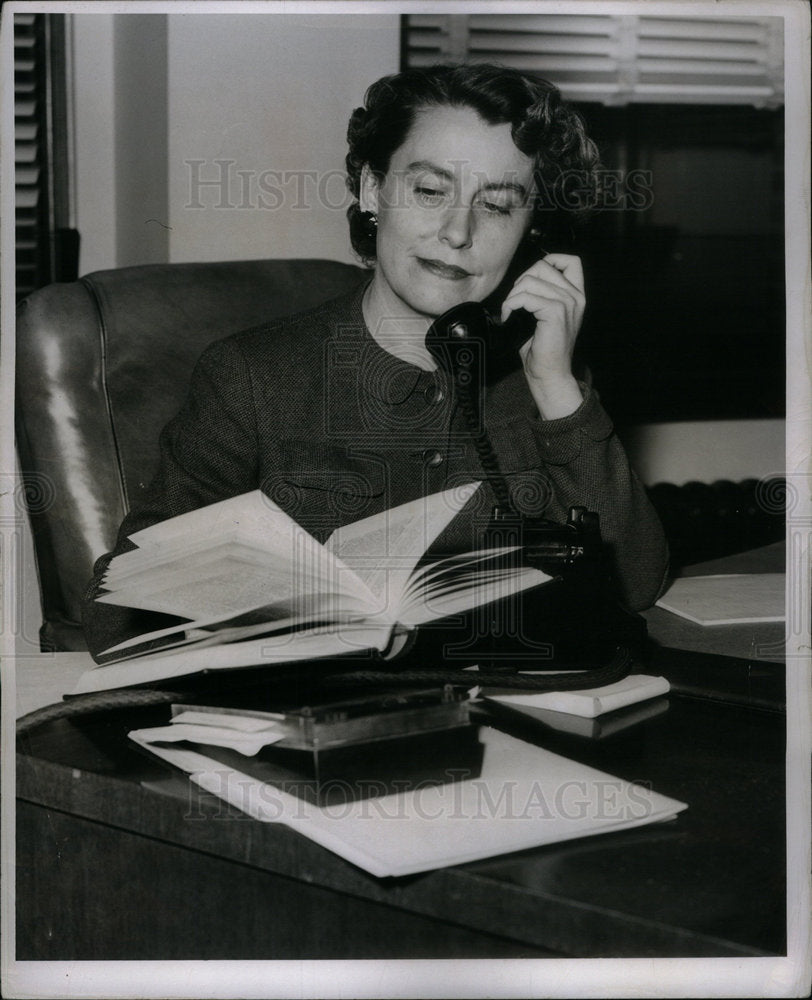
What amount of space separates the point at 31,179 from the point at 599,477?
40.4 inches

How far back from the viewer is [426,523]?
0.75m

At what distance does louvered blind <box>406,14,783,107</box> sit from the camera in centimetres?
167

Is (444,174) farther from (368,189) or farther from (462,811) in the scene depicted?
(462,811)

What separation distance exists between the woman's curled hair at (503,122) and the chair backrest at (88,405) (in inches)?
13.0

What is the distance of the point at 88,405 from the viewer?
1.33 meters

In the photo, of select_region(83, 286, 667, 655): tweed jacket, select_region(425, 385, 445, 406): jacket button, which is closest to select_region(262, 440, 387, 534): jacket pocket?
select_region(83, 286, 667, 655): tweed jacket

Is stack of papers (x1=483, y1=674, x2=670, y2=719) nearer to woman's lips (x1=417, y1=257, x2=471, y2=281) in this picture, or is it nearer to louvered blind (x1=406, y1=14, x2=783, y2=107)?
woman's lips (x1=417, y1=257, x2=471, y2=281)

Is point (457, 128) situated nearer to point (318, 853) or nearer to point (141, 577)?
point (141, 577)

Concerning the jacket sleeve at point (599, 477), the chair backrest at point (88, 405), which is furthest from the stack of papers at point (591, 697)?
the chair backrest at point (88, 405)

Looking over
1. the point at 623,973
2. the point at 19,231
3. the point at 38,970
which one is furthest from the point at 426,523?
the point at 19,231

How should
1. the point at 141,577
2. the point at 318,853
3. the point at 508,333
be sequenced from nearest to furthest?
1. the point at 318,853
2. the point at 141,577
3. the point at 508,333

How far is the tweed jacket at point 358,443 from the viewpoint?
1215 mm

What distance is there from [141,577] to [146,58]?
42.3 inches

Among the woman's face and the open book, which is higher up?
the woman's face
